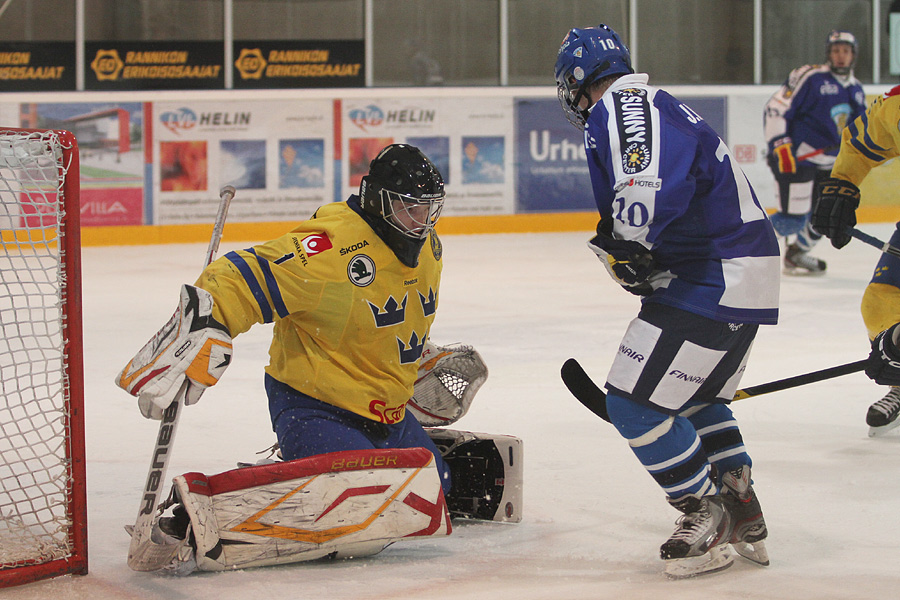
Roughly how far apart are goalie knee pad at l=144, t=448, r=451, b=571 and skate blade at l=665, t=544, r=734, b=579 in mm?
500

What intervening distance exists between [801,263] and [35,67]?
20.8 feet

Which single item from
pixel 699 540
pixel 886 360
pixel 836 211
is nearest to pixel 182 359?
pixel 699 540

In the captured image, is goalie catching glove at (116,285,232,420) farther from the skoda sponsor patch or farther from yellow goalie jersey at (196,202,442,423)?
the skoda sponsor patch

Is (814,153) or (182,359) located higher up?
(814,153)

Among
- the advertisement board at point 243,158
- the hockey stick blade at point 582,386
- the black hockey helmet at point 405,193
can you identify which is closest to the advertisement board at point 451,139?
the advertisement board at point 243,158

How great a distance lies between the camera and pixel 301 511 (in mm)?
2357

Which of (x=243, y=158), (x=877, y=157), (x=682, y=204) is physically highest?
(x=243, y=158)

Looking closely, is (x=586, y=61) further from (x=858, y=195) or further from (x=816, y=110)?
(x=816, y=110)

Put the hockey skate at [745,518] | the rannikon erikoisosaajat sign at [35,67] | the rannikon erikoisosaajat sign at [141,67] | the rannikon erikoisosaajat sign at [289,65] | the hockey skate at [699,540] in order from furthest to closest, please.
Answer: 1. the rannikon erikoisosaajat sign at [289,65]
2. the rannikon erikoisosaajat sign at [141,67]
3. the rannikon erikoisosaajat sign at [35,67]
4. the hockey skate at [745,518]
5. the hockey skate at [699,540]

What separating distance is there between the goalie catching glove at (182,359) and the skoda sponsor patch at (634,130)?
897 millimetres

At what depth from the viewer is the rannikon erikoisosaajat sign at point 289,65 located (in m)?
10.1

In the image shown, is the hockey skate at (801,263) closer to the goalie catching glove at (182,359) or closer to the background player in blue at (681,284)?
the background player in blue at (681,284)

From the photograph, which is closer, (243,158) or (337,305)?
(337,305)

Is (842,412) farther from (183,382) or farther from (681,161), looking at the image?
(183,382)
